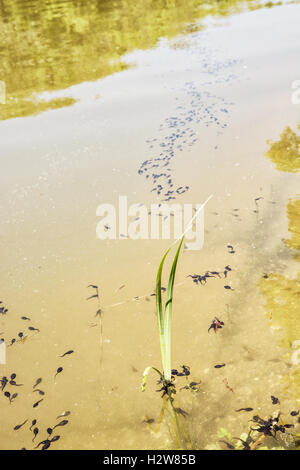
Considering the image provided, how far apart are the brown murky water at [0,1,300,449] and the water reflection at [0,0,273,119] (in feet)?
0.44

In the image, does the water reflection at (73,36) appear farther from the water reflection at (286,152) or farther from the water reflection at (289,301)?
the water reflection at (289,301)

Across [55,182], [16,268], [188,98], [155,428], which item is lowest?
[155,428]

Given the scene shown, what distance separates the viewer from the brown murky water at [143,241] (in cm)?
292

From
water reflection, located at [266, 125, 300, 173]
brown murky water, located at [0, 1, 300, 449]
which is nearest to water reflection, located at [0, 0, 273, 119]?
brown murky water, located at [0, 1, 300, 449]

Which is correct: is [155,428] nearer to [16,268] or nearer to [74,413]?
[74,413]

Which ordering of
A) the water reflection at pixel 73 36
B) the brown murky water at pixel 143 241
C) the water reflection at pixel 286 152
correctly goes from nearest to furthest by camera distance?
the brown murky water at pixel 143 241 → the water reflection at pixel 286 152 → the water reflection at pixel 73 36

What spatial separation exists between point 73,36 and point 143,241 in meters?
11.9

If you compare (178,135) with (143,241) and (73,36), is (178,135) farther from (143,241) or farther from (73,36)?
(73,36)

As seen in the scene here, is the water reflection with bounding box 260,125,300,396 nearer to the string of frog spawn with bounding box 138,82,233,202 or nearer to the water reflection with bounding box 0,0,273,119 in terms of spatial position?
the string of frog spawn with bounding box 138,82,233,202

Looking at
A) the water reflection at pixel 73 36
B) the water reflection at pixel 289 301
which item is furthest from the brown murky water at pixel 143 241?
the water reflection at pixel 73 36

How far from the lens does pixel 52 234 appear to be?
484 cm

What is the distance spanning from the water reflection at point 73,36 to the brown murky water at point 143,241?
0.13 meters

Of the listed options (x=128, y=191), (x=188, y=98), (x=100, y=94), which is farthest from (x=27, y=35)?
(x=128, y=191)

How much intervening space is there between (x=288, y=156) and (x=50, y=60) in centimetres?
876
